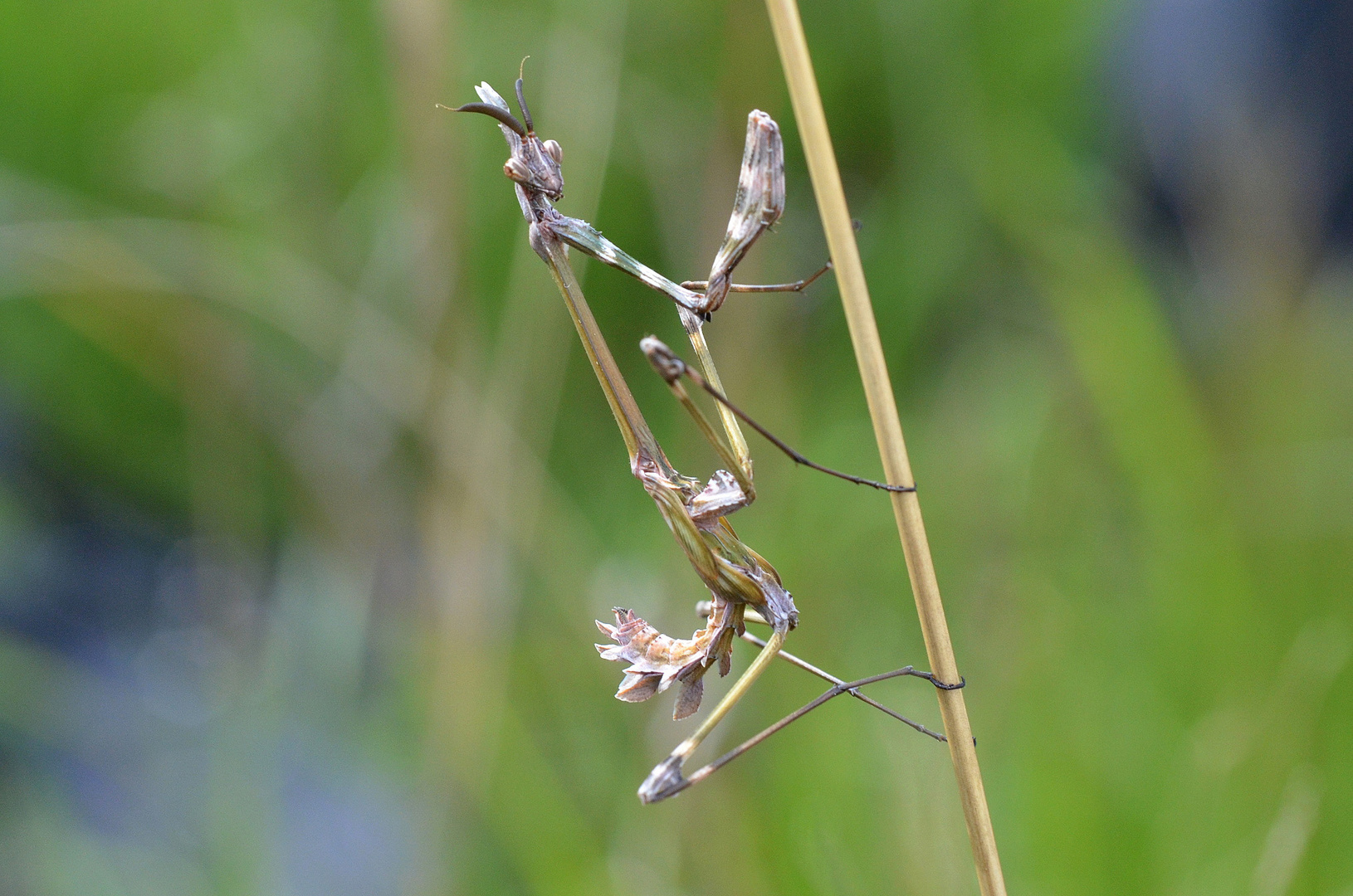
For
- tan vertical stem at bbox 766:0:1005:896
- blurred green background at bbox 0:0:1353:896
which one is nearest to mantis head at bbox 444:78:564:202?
tan vertical stem at bbox 766:0:1005:896

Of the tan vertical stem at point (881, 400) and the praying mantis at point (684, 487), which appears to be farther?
the praying mantis at point (684, 487)

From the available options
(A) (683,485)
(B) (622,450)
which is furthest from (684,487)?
(B) (622,450)

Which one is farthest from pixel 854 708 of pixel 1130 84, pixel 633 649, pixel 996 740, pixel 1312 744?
pixel 1130 84

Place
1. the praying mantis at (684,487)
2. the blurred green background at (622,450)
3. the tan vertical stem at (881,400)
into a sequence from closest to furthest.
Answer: the tan vertical stem at (881,400) < the praying mantis at (684,487) < the blurred green background at (622,450)

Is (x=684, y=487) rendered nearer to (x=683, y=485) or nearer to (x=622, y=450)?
(x=683, y=485)

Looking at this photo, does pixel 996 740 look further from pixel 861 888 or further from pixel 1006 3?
pixel 1006 3

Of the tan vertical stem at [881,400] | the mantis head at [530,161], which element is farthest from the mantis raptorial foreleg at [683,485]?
the tan vertical stem at [881,400]

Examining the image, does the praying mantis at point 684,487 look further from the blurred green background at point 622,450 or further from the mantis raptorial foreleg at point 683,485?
the blurred green background at point 622,450
